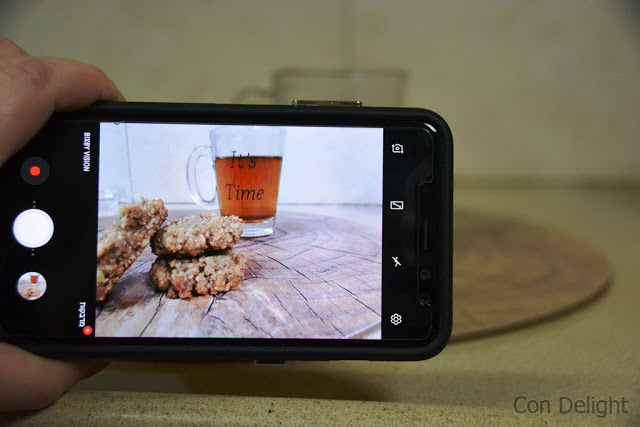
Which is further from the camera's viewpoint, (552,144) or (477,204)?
(552,144)

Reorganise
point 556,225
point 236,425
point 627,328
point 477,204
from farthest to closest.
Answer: point 477,204 → point 556,225 → point 627,328 → point 236,425

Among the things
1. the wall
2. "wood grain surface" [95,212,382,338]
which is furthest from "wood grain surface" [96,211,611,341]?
the wall

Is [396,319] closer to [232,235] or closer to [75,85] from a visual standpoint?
[232,235]

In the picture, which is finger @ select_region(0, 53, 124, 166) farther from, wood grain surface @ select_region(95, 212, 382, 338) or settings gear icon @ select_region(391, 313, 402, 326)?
settings gear icon @ select_region(391, 313, 402, 326)

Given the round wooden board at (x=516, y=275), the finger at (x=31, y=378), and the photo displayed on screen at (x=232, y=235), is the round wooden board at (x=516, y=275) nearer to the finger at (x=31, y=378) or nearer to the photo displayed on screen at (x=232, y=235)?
the photo displayed on screen at (x=232, y=235)

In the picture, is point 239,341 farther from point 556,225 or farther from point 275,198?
point 556,225

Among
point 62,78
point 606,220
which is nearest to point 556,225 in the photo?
point 606,220

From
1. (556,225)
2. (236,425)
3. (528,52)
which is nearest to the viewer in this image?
(236,425)
